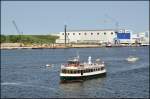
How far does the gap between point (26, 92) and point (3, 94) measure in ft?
13.3

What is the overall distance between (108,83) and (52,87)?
1202 cm

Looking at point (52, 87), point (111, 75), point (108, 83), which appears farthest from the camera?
point (111, 75)

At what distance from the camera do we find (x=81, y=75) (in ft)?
297

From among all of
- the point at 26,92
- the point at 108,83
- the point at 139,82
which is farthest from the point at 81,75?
the point at 26,92

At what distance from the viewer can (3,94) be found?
74.5 meters

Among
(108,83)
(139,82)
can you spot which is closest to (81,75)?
(108,83)

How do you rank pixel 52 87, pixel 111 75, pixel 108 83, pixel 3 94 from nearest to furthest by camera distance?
pixel 3 94 → pixel 52 87 → pixel 108 83 → pixel 111 75

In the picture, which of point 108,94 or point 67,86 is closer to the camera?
point 108,94

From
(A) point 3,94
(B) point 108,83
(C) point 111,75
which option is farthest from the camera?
(C) point 111,75

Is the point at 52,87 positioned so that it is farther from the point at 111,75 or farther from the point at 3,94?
the point at 111,75

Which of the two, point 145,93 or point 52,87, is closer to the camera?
point 145,93

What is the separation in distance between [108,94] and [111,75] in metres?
29.1

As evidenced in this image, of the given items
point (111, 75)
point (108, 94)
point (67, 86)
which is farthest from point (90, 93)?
point (111, 75)

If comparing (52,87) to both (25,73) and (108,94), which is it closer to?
(108,94)
